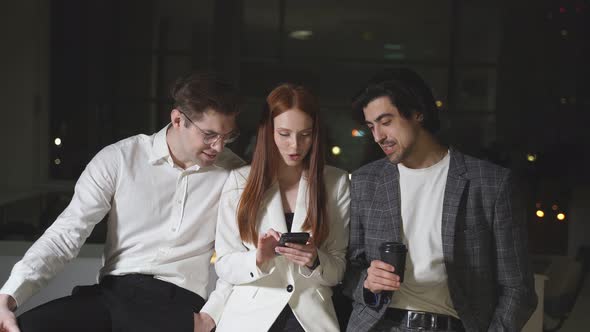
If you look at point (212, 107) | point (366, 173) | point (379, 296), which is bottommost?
point (379, 296)

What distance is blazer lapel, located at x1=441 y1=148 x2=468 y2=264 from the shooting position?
2277 millimetres

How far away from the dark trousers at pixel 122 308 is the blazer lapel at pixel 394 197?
31.4 inches

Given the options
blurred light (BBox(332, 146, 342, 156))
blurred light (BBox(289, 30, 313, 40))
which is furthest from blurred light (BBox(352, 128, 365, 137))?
blurred light (BBox(289, 30, 313, 40))

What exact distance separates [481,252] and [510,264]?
10 centimetres

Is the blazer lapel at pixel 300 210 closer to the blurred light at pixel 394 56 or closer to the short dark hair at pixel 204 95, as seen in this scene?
the short dark hair at pixel 204 95

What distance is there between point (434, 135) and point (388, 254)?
0.58m

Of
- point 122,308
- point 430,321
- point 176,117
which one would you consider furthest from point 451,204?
point 122,308

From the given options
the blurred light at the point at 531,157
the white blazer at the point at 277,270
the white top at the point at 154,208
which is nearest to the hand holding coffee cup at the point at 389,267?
the white blazer at the point at 277,270

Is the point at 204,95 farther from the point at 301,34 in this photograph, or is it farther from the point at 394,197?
the point at 301,34

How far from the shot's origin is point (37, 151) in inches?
205

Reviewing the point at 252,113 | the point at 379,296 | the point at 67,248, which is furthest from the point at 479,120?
the point at 67,248

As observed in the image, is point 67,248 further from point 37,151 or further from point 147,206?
point 37,151

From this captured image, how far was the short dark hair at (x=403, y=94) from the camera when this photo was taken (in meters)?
2.36

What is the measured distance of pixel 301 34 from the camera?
5176 millimetres
